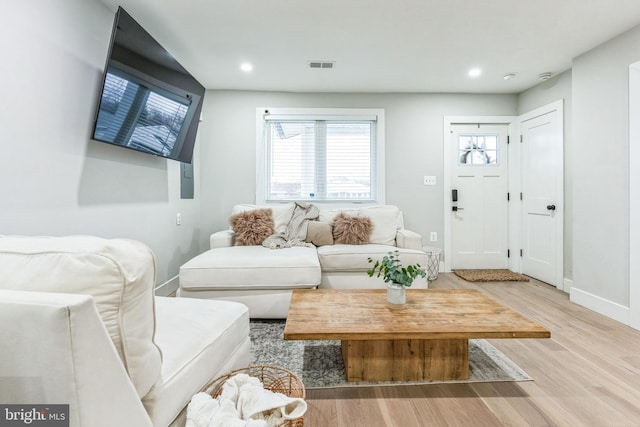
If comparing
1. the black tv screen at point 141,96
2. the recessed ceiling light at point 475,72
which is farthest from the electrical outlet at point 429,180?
the black tv screen at point 141,96

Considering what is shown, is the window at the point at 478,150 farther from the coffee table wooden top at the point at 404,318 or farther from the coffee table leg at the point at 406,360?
the coffee table leg at the point at 406,360

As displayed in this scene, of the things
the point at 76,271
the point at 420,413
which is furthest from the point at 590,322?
the point at 76,271

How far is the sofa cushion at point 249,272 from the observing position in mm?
2340

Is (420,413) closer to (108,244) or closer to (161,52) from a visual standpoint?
(108,244)

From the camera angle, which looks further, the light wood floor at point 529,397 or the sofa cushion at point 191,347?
the light wood floor at point 529,397

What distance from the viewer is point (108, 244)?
699mm

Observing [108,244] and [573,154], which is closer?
[108,244]

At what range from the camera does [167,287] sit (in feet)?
9.73

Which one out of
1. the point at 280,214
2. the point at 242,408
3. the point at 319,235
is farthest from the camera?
the point at 280,214

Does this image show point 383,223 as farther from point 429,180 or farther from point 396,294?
point 396,294

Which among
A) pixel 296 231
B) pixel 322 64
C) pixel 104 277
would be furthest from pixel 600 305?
pixel 104 277

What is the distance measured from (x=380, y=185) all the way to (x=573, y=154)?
1956 mm

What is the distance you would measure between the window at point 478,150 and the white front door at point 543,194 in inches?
13.2

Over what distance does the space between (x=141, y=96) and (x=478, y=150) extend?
152 inches
